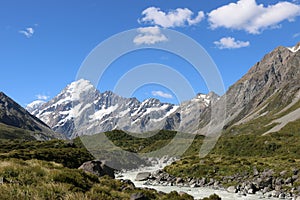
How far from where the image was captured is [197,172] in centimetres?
6688

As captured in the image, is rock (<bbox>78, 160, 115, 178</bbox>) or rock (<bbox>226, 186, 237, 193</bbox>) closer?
rock (<bbox>78, 160, 115, 178</bbox>)

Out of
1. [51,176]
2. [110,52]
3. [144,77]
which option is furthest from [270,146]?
[51,176]

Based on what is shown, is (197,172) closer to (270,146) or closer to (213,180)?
(213,180)

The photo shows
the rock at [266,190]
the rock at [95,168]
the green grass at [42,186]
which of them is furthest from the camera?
the rock at [266,190]

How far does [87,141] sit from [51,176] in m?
180

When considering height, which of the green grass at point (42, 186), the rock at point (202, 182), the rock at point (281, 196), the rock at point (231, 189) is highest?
the green grass at point (42, 186)

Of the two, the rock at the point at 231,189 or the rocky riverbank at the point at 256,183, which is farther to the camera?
the rock at the point at 231,189

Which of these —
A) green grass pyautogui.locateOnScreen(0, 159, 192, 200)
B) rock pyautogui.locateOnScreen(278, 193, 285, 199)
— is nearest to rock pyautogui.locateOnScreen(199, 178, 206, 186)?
rock pyautogui.locateOnScreen(278, 193, 285, 199)

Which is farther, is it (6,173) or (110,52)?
(110,52)

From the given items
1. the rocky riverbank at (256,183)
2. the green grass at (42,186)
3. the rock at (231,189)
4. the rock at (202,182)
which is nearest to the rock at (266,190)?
the rocky riverbank at (256,183)

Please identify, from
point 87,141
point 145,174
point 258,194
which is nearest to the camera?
point 258,194

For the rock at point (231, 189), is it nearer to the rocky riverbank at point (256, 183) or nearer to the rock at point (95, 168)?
the rocky riverbank at point (256, 183)

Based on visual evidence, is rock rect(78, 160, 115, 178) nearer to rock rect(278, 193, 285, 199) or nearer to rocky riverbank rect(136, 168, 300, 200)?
rocky riverbank rect(136, 168, 300, 200)

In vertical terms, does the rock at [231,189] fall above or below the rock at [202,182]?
below
